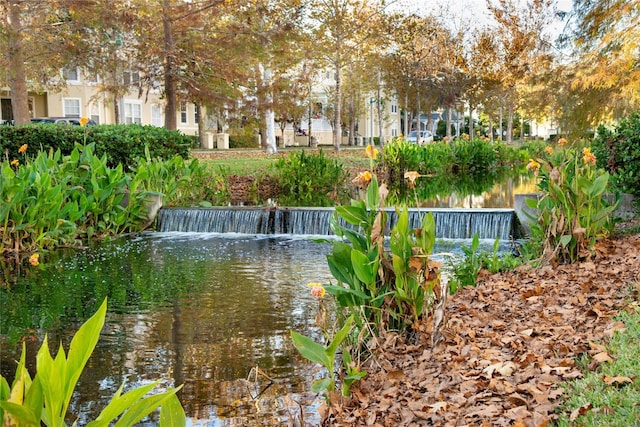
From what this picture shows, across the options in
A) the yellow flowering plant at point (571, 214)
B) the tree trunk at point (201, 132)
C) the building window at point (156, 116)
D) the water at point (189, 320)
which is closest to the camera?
the water at point (189, 320)

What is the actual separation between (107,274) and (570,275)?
17.1 ft

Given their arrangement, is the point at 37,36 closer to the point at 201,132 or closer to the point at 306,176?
the point at 306,176

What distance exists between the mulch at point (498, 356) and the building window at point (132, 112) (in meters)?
39.0

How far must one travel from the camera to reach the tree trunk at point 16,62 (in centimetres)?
2003

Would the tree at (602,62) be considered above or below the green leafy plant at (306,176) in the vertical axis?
above

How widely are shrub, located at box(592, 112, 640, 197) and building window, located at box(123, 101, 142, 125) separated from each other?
3652 centimetres

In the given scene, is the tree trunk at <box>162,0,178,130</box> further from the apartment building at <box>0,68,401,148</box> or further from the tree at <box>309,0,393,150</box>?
the apartment building at <box>0,68,401,148</box>

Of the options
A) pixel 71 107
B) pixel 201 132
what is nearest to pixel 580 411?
pixel 201 132

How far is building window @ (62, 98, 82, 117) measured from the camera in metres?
40.4

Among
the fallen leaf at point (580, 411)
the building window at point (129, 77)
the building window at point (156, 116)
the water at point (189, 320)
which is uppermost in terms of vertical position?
the building window at point (129, 77)

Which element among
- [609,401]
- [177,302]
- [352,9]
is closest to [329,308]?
[177,302]

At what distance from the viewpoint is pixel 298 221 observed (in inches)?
473

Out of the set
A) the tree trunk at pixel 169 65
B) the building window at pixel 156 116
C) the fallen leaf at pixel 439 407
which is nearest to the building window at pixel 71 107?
the building window at pixel 156 116

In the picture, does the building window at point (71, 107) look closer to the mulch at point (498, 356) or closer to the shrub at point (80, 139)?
the shrub at point (80, 139)
